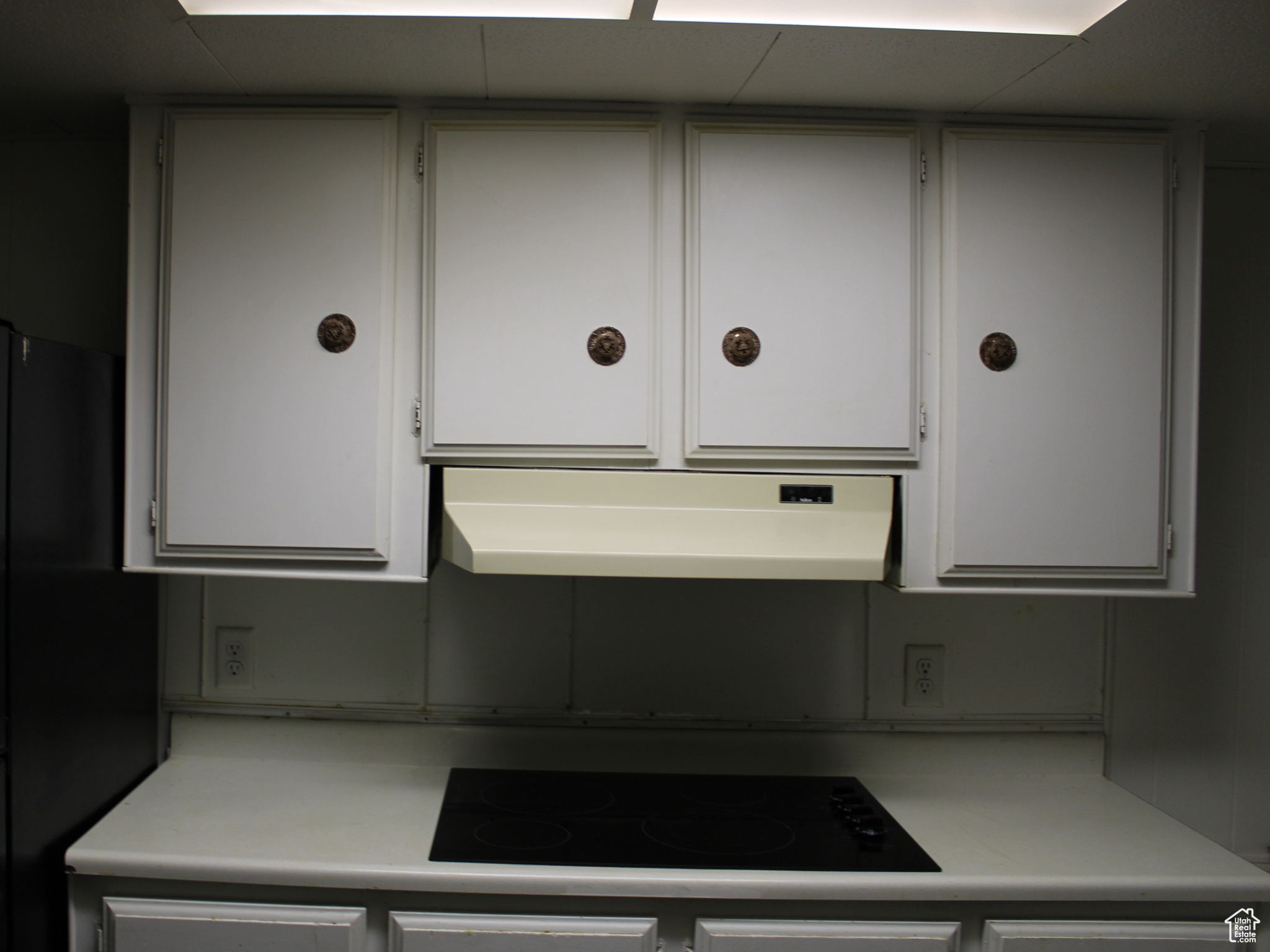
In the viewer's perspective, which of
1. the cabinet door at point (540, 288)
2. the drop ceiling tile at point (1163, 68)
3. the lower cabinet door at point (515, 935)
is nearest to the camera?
the drop ceiling tile at point (1163, 68)

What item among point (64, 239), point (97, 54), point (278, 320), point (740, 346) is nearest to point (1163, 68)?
point (740, 346)

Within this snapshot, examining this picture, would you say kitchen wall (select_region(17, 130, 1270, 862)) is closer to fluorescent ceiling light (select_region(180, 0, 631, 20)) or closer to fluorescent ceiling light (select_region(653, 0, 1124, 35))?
fluorescent ceiling light (select_region(180, 0, 631, 20))

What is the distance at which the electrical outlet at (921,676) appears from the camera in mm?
1678

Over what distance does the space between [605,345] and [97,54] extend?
36.0 inches

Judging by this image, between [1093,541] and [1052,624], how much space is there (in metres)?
0.41

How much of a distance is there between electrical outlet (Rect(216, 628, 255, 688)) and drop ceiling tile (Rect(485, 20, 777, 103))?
3.96 ft

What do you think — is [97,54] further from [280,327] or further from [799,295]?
A: [799,295]

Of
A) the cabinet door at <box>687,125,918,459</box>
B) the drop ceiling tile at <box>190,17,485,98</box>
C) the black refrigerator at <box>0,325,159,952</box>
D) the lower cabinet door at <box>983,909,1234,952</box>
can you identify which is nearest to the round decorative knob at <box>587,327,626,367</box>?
the cabinet door at <box>687,125,918,459</box>

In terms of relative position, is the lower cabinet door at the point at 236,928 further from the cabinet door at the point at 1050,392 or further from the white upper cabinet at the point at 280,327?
the cabinet door at the point at 1050,392

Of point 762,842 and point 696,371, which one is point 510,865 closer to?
point 762,842

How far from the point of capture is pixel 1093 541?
135cm

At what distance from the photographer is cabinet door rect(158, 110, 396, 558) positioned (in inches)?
52.4

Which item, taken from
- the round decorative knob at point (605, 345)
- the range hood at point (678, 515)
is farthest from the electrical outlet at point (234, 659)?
the round decorative knob at point (605, 345)

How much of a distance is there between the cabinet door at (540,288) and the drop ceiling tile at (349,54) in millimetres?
88
